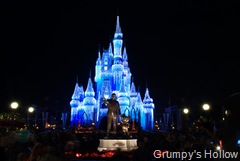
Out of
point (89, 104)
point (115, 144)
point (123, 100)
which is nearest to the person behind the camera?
point (115, 144)

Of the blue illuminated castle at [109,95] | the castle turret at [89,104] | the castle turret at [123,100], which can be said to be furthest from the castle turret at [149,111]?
the castle turret at [89,104]

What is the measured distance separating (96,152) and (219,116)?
3472 cm

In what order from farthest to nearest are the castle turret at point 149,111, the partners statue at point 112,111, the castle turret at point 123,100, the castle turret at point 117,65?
1. the castle turret at point 149,111
2. the castle turret at point 117,65
3. the castle turret at point 123,100
4. the partners statue at point 112,111

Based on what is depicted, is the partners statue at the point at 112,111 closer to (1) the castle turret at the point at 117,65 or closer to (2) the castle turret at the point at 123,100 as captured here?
(2) the castle turret at the point at 123,100

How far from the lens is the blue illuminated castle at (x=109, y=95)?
71.8 metres

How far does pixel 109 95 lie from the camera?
235 feet

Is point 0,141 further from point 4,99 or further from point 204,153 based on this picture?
point 4,99

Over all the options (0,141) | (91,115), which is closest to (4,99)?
(91,115)

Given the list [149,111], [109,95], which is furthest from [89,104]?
[149,111]

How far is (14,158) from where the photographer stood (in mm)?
11797

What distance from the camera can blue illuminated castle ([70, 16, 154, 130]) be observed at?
235 ft

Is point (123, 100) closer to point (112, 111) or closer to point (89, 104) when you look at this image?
point (89, 104)

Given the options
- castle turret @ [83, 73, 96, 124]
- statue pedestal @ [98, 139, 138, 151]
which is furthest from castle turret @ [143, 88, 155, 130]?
statue pedestal @ [98, 139, 138, 151]

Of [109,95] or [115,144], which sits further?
[109,95]
